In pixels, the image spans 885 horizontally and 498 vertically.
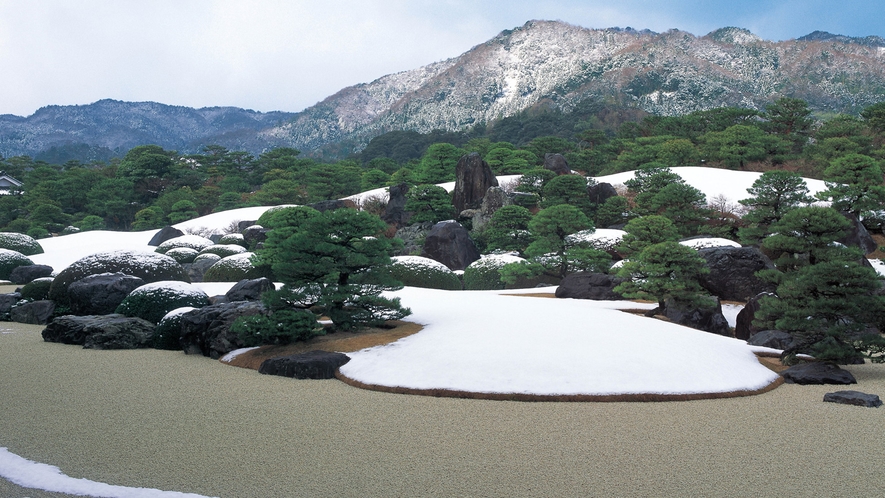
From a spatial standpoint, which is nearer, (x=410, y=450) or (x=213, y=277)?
(x=410, y=450)

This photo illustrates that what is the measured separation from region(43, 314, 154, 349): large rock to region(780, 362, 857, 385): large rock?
36.4ft

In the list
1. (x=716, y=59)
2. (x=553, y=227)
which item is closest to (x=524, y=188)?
(x=553, y=227)

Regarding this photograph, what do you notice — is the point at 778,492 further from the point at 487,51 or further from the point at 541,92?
the point at 487,51

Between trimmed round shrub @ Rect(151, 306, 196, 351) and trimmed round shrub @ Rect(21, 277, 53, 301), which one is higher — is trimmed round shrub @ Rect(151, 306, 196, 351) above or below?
below

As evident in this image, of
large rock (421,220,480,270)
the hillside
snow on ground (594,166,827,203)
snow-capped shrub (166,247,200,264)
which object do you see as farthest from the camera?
the hillside

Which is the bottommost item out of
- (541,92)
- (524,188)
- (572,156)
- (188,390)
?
(188,390)

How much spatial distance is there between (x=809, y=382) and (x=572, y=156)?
3908 cm

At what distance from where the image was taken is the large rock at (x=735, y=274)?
15.8 metres

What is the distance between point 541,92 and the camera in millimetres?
120625

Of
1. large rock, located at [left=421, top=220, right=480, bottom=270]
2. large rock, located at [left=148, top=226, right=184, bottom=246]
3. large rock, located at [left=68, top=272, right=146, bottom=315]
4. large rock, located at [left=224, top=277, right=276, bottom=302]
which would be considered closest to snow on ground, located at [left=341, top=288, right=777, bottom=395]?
large rock, located at [left=224, top=277, right=276, bottom=302]

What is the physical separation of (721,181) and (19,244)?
3643 centimetres

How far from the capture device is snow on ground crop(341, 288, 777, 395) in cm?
768

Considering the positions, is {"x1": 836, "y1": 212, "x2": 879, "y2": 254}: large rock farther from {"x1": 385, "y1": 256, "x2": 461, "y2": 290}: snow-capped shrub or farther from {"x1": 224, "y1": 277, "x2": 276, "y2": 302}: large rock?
{"x1": 224, "y1": 277, "x2": 276, "y2": 302}: large rock

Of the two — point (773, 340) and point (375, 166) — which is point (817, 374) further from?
point (375, 166)
